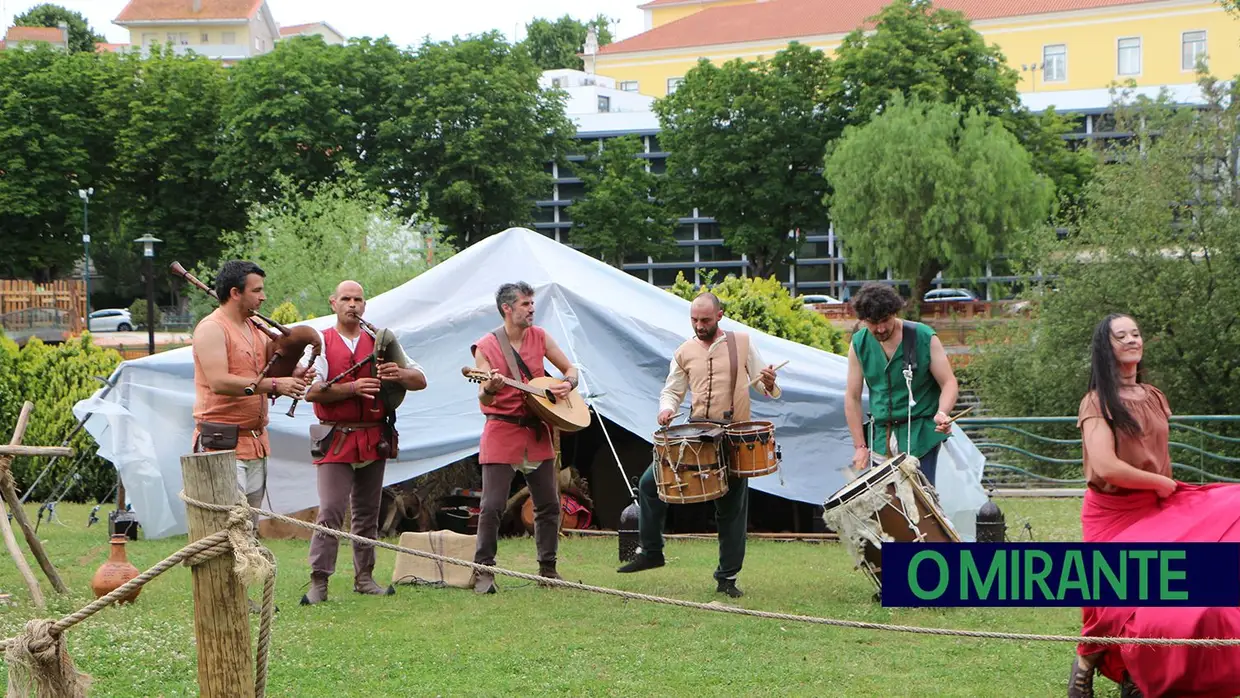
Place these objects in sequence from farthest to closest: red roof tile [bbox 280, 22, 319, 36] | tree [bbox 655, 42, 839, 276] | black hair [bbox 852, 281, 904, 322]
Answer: red roof tile [bbox 280, 22, 319, 36] → tree [bbox 655, 42, 839, 276] → black hair [bbox 852, 281, 904, 322]

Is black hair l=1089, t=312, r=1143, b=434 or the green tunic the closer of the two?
black hair l=1089, t=312, r=1143, b=434

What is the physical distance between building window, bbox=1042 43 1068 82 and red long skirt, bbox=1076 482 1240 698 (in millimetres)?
66737

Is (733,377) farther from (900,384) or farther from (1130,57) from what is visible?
(1130,57)

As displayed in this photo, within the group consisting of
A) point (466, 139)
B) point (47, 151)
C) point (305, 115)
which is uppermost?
point (305, 115)

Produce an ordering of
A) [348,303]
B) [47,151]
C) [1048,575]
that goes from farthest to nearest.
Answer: [47,151] < [348,303] < [1048,575]

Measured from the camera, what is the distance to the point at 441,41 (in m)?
49.6

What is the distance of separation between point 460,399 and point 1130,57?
6288cm

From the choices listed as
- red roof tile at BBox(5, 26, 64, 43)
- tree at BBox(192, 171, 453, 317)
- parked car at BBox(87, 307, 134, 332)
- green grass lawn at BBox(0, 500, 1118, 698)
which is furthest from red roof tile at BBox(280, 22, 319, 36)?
green grass lawn at BBox(0, 500, 1118, 698)

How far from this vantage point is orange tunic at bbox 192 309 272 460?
23.9ft

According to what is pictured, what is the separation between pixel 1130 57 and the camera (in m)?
66.9

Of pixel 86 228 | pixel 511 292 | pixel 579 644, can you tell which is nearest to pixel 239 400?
pixel 511 292

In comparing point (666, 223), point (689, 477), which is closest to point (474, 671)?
point (689, 477)

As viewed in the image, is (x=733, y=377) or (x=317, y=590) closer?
(x=317, y=590)

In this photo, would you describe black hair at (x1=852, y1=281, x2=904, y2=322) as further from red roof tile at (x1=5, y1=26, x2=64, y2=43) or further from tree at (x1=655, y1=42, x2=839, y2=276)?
red roof tile at (x1=5, y1=26, x2=64, y2=43)
